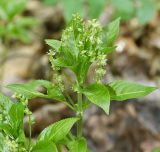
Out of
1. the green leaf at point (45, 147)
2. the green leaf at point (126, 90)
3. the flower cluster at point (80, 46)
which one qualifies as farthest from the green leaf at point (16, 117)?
the green leaf at point (126, 90)

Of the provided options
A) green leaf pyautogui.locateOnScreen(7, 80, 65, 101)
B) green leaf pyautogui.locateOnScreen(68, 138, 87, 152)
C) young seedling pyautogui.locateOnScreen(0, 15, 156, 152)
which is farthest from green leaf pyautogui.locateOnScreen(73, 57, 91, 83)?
green leaf pyautogui.locateOnScreen(68, 138, 87, 152)

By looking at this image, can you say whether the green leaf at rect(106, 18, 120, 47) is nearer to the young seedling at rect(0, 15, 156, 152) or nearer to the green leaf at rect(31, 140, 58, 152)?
the young seedling at rect(0, 15, 156, 152)

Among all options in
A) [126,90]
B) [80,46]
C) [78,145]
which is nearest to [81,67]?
[80,46]

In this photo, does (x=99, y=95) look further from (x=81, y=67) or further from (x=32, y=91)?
(x=32, y=91)

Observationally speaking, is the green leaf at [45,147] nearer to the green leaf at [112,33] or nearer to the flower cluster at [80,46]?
the flower cluster at [80,46]

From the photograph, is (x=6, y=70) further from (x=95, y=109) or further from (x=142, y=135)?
(x=142, y=135)

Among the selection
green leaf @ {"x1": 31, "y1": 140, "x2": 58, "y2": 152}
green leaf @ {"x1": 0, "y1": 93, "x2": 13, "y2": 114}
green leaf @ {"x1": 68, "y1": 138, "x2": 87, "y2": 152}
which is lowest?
green leaf @ {"x1": 68, "y1": 138, "x2": 87, "y2": 152}

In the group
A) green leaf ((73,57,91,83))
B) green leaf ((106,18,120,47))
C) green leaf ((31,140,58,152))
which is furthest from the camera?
green leaf ((106,18,120,47))
